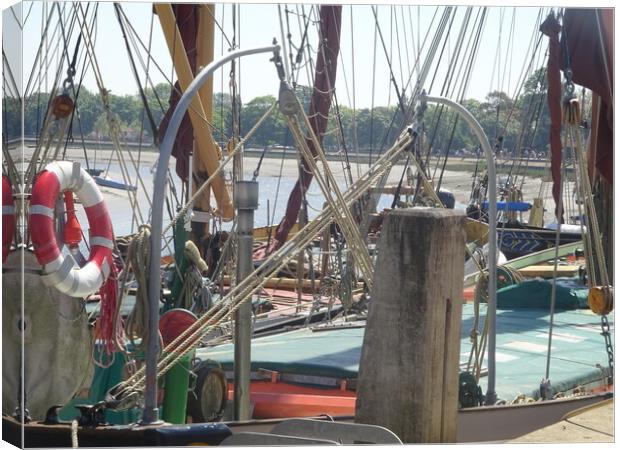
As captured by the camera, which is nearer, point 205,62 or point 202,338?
point 202,338

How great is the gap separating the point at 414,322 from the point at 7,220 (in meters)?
2.22

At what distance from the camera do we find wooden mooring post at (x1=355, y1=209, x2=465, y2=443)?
5133 mm

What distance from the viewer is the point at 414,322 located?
5129 mm

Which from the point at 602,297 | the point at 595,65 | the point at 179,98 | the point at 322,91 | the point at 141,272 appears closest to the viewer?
the point at 141,272

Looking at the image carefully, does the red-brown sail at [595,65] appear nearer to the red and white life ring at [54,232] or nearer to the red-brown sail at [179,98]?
the red and white life ring at [54,232]

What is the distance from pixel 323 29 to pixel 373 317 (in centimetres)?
627

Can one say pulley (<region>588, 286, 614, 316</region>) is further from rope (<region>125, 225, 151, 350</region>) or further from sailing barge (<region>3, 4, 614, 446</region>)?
rope (<region>125, 225, 151, 350</region>)

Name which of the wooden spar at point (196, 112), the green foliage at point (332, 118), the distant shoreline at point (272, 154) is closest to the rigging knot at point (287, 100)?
the green foliage at point (332, 118)

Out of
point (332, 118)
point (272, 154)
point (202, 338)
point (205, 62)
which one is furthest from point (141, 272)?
point (272, 154)

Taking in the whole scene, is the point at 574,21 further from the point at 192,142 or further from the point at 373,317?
the point at 192,142

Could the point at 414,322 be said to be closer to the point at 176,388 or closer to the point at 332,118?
the point at 176,388

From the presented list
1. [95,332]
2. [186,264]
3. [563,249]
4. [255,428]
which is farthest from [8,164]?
[563,249]

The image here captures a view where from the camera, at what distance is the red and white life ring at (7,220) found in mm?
5859

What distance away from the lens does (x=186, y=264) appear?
9.29m
